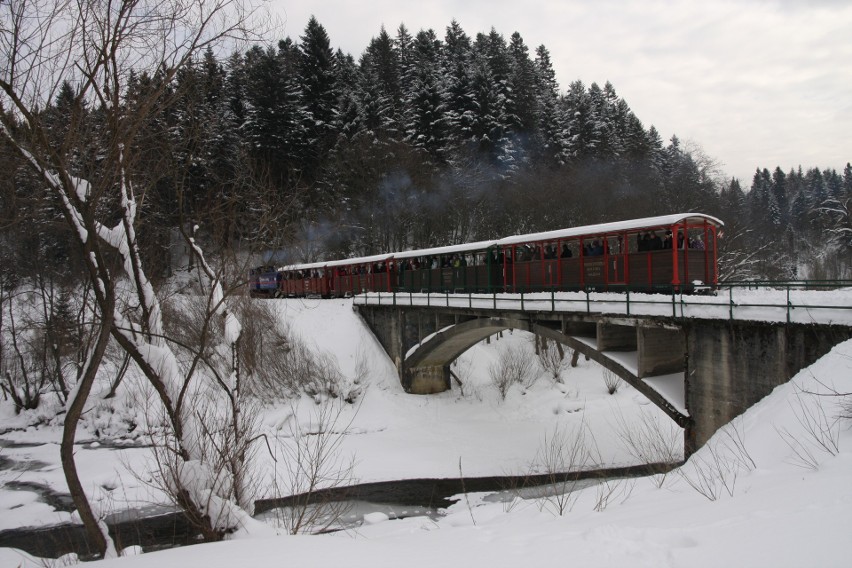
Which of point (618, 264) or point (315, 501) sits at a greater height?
point (618, 264)

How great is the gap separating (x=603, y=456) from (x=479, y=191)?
2482cm

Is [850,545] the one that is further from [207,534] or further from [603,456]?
[603,456]

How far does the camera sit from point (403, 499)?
15.7 meters

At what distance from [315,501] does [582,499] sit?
8.78m

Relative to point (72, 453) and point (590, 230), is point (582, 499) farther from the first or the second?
point (590, 230)

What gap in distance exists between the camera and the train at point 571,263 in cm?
1524

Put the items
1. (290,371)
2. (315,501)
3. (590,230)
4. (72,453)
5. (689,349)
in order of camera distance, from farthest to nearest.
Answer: (290,371) < (590,230) < (315,501) < (689,349) < (72,453)

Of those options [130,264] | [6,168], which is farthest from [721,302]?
[6,168]

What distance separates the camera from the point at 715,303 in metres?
11.9

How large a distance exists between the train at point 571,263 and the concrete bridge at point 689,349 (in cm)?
118

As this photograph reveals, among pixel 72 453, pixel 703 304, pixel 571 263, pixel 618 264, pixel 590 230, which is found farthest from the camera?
pixel 571 263

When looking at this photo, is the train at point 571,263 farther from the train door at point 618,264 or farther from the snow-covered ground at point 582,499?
the snow-covered ground at point 582,499

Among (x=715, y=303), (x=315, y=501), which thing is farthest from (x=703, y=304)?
(x=315, y=501)

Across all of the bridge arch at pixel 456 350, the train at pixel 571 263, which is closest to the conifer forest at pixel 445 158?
the train at pixel 571 263
